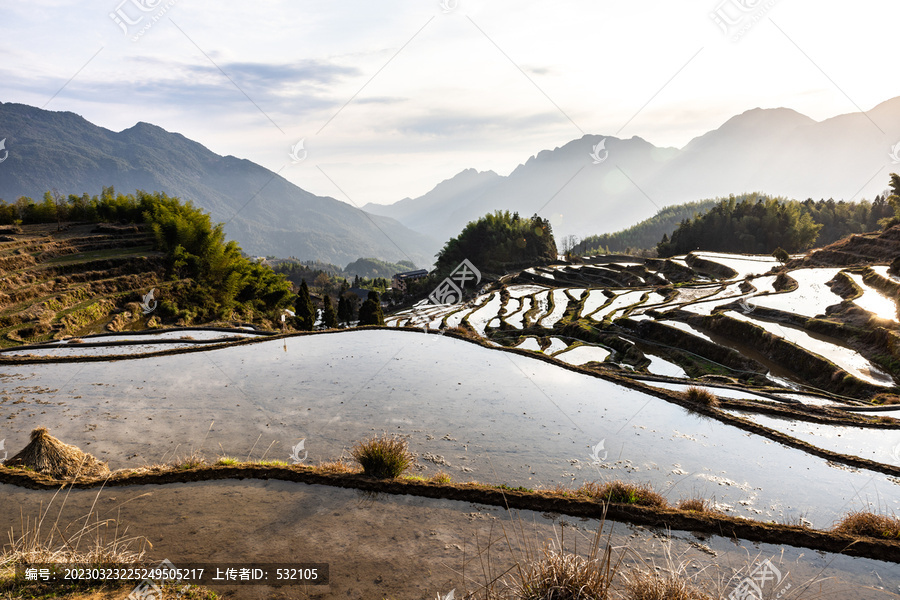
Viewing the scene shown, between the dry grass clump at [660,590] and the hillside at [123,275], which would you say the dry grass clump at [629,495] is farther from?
the hillside at [123,275]

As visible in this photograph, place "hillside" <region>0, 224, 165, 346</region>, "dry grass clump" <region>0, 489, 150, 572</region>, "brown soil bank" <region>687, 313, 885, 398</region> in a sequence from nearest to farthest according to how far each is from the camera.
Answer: "dry grass clump" <region>0, 489, 150, 572</region> → "brown soil bank" <region>687, 313, 885, 398</region> → "hillside" <region>0, 224, 165, 346</region>

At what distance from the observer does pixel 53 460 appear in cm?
705

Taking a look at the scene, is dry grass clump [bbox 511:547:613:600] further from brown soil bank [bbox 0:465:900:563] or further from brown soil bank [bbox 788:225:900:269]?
brown soil bank [bbox 788:225:900:269]

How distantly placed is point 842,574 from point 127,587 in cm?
878

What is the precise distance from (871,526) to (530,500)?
17.1 ft

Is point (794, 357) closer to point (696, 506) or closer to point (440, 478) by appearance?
point (696, 506)
